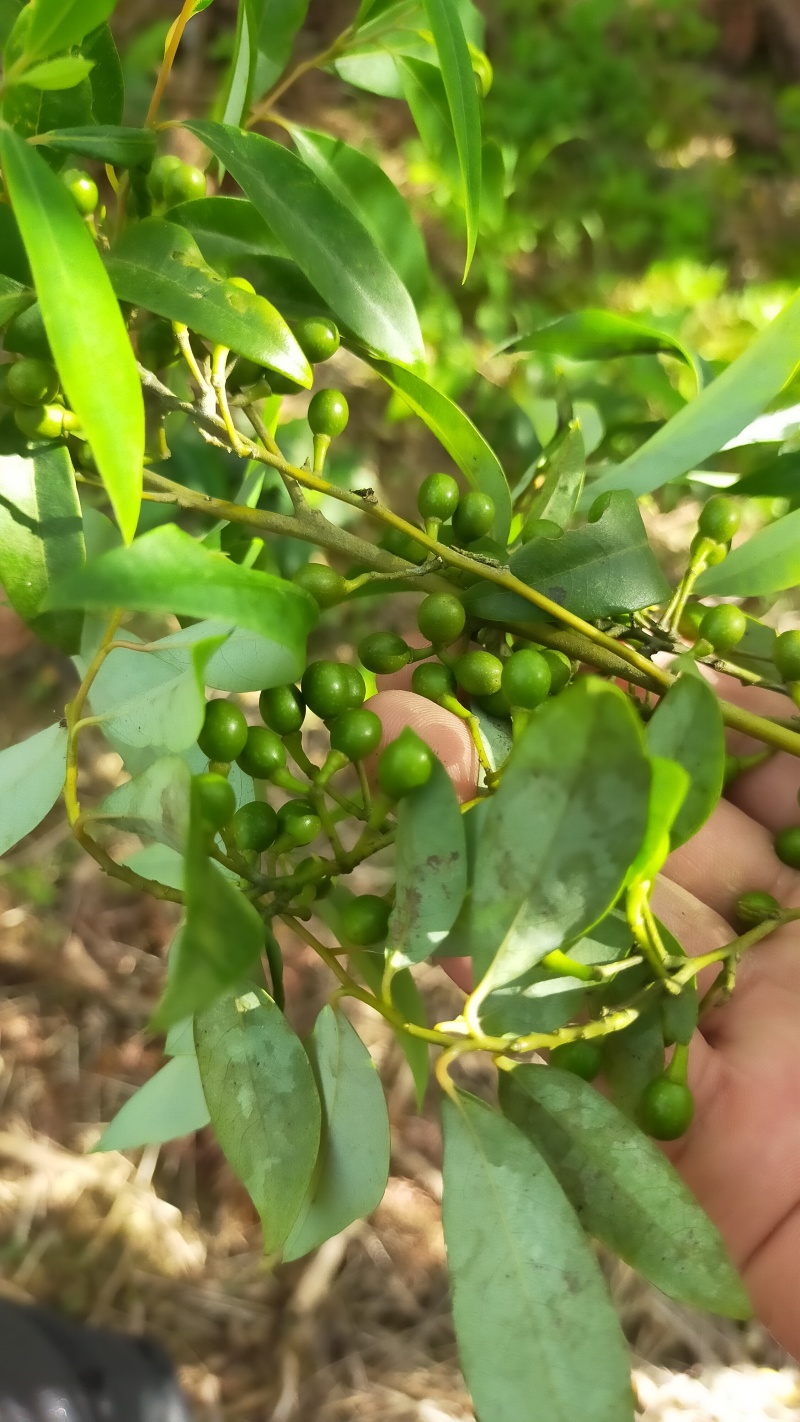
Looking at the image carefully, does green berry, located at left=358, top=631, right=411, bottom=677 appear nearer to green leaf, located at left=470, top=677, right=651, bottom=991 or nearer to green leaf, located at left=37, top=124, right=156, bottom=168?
green leaf, located at left=470, top=677, right=651, bottom=991

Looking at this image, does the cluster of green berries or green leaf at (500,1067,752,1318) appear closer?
green leaf at (500,1067,752,1318)

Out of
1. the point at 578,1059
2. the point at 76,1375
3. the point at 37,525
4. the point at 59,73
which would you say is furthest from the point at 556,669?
the point at 76,1375

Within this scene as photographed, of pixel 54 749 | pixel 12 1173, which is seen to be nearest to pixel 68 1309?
pixel 12 1173

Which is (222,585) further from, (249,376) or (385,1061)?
(385,1061)

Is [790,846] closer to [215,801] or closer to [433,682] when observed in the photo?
[433,682]

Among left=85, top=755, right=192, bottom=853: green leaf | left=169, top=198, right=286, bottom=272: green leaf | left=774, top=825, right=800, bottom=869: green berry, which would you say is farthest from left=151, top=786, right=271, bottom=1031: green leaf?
left=774, top=825, right=800, bottom=869: green berry

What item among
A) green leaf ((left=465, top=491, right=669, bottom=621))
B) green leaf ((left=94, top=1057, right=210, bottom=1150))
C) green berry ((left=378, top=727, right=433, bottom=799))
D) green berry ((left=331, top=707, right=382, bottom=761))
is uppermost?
green leaf ((left=465, top=491, right=669, bottom=621))
